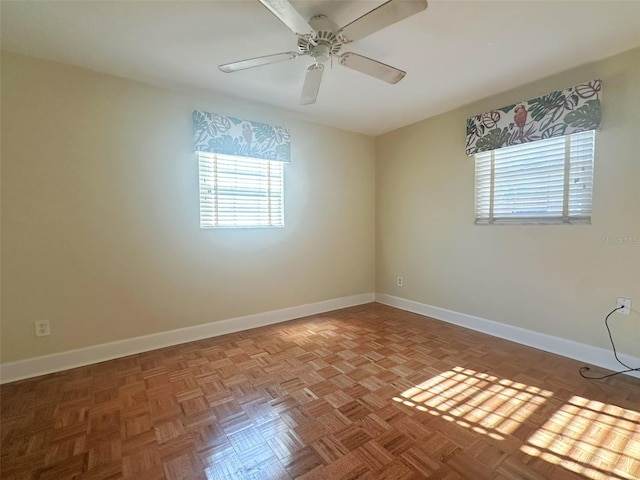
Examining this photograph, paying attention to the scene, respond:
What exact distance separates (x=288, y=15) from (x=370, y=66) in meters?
0.64

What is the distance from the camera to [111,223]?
7.63 feet

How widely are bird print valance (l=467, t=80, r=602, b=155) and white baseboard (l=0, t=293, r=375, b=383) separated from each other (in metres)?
2.57

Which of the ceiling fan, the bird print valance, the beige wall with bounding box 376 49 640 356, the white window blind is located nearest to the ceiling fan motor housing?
the ceiling fan

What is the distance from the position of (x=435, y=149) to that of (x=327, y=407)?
114 inches

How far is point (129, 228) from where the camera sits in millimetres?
2398

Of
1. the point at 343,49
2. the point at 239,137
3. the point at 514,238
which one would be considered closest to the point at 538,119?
the point at 514,238

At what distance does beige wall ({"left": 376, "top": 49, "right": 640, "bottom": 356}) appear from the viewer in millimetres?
2043

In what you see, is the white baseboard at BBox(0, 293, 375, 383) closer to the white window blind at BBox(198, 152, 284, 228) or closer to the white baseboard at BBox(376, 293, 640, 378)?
the white window blind at BBox(198, 152, 284, 228)

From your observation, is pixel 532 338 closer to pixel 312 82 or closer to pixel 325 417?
pixel 325 417

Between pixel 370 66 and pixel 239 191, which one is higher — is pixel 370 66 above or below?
above

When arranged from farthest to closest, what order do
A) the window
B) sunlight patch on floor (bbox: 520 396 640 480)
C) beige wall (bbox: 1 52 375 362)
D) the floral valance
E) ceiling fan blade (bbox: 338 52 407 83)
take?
the floral valance → the window → beige wall (bbox: 1 52 375 362) → ceiling fan blade (bbox: 338 52 407 83) → sunlight patch on floor (bbox: 520 396 640 480)

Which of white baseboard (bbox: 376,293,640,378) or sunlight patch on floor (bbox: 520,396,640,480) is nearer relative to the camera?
sunlight patch on floor (bbox: 520,396,640,480)

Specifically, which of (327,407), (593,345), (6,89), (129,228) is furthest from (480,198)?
(6,89)

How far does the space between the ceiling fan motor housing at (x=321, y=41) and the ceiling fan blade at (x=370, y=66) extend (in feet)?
0.26
